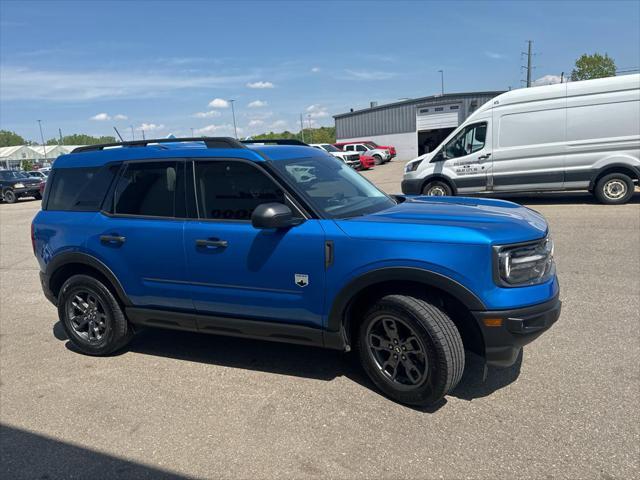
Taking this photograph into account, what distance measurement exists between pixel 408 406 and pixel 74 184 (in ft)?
11.5

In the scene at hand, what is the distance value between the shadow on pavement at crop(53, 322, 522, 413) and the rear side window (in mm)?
1400

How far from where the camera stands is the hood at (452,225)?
298cm

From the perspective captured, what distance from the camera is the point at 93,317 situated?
4.37m

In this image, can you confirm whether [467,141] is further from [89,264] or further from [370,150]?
[370,150]

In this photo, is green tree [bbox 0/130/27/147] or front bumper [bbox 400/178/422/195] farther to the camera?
green tree [bbox 0/130/27/147]

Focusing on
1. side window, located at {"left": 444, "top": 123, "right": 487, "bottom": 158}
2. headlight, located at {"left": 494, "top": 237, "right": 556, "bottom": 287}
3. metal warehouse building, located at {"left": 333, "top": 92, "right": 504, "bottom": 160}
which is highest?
metal warehouse building, located at {"left": 333, "top": 92, "right": 504, "bottom": 160}

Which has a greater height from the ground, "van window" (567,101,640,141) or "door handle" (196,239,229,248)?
"van window" (567,101,640,141)

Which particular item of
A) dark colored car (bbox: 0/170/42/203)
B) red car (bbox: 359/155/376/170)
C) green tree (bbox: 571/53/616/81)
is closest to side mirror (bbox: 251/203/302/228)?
dark colored car (bbox: 0/170/42/203)

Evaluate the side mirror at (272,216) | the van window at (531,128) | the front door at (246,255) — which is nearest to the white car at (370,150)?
the van window at (531,128)

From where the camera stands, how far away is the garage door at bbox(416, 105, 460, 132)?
141 ft

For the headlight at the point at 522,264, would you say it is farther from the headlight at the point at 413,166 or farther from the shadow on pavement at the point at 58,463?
the headlight at the point at 413,166

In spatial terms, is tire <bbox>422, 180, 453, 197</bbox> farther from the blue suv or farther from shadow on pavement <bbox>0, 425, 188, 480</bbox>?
shadow on pavement <bbox>0, 425, 188, 480</bbox>

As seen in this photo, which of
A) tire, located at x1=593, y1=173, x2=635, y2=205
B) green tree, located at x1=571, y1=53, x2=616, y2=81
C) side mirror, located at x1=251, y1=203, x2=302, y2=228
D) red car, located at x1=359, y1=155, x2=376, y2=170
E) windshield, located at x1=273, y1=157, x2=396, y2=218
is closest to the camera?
side mirror, located at x1=251, y1=203, x2=302, y2=228

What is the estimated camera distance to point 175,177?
3896mm
